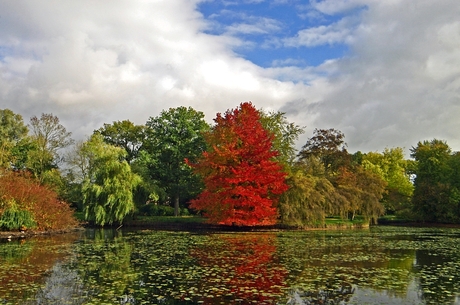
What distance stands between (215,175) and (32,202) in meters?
13.2

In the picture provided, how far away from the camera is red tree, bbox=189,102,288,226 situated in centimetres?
3183

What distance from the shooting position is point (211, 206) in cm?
3284

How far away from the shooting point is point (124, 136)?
50.8 meters

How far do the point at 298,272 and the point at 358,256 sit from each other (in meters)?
4.90

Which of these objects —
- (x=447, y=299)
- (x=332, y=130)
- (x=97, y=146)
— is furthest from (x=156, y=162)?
(x=447, y=299)

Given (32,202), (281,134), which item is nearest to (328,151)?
(281,134)

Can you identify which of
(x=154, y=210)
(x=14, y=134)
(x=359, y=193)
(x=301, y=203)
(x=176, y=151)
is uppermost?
(x=14, y=134)

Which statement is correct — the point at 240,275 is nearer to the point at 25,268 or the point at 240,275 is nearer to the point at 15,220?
the point at 25,268

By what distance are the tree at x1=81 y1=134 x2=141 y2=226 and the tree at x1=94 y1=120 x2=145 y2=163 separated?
41.6 ft

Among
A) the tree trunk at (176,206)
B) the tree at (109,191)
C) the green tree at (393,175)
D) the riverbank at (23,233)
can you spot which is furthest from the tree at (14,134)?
the green tree at (393,175)

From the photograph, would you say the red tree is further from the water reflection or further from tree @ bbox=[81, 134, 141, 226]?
the water reflection

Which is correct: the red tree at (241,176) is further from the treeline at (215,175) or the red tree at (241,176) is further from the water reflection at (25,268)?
the water reflection at (25,268)

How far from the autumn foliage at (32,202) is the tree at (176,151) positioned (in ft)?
49.6

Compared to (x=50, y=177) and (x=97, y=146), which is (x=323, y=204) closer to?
(x=97, y=146)
